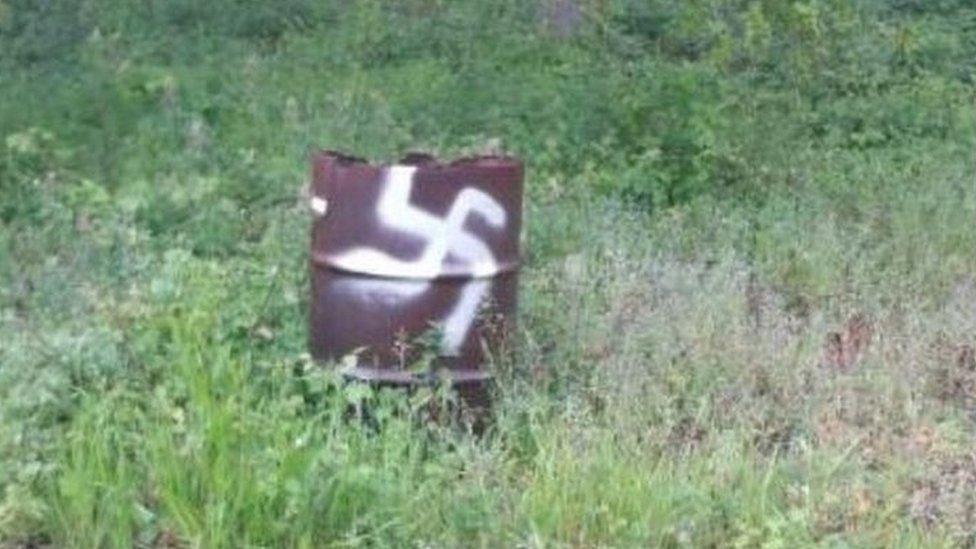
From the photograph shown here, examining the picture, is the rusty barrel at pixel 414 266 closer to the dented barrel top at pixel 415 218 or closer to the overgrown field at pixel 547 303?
the dented barrel top at pixel 415 218

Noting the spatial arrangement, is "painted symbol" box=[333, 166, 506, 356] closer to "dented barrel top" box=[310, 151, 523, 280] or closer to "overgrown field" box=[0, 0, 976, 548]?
"dented barrel top" box=[310, 151, 523, 280]

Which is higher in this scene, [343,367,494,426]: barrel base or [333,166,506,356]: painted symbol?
[333,166,506,356]: painted symbol

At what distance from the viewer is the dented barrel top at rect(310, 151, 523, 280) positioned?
565 centimetres

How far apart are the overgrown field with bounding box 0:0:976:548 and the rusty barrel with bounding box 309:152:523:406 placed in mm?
155

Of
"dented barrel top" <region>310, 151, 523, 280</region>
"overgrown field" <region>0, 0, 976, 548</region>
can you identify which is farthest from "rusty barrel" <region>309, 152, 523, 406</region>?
"overgrown field" <region>0, 0, 976, 548</region>

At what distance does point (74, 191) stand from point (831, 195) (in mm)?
3609

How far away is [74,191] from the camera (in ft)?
27.0

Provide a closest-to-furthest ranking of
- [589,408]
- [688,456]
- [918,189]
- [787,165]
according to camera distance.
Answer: [688,456] → [589,408] → [918,189] → [787,165]

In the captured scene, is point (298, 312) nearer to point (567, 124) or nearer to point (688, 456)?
point (688, 456)

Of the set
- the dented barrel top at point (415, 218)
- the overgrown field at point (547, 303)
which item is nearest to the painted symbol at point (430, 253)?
the dented barrel top at point (415, 218)

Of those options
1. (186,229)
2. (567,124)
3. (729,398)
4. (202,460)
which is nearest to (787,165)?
(567,124)

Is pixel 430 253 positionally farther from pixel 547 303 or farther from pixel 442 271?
pixel 547 303

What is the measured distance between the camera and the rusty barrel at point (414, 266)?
5.66 m

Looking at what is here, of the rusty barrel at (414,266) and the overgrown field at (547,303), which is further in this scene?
the rusty barrel at (414,266)
